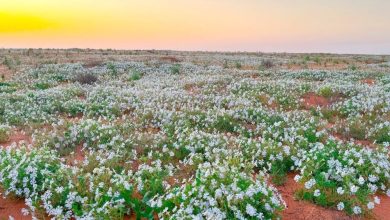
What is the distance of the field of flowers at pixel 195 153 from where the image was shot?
5.92 meters

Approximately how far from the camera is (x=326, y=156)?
312 inches

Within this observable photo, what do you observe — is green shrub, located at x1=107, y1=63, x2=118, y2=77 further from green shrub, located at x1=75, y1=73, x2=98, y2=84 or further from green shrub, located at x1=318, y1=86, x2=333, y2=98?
green shrub, located at x1=318, y1=86, x2=333, y2=98

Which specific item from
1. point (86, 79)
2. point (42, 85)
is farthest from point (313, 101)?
point (42, 85)

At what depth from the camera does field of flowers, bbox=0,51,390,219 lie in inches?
233

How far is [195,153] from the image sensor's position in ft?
28.5

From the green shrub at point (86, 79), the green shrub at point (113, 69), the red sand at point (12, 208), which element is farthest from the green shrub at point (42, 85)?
the red sand at point (12, 208)

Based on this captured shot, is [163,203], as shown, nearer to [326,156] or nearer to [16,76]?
[326,156]

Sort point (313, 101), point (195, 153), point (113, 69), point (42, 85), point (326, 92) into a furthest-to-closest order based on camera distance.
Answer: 1. point (113, 69)
2. point (42, 85)
3. point (326, 92)
4. point (313, 101)
5. point (195, 153)

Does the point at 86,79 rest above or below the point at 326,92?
below

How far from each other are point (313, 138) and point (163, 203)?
5.48 meters

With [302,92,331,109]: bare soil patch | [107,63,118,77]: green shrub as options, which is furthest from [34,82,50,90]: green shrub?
[302,92,331,109]: bare soil patch

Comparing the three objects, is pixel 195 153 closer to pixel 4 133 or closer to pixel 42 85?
pixel 4 133

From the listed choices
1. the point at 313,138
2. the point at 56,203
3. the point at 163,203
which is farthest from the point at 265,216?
the point at 313,138

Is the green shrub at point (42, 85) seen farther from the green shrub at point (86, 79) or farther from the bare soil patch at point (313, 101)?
the bare soil patch at point (313, 101)
